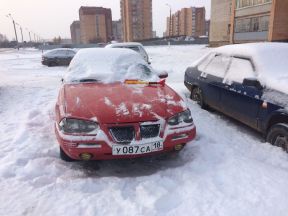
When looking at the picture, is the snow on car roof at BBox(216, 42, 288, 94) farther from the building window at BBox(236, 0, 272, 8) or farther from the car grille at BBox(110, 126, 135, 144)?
the building window at BBox(236, 0, 272, 8)

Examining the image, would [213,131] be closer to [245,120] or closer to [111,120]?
[245,120]

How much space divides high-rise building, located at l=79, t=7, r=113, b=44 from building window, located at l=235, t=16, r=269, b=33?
66870 millimetres

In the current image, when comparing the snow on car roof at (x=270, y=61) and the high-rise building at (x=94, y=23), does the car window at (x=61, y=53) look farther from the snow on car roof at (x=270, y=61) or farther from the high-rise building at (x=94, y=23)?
the high-rise building at (x=94, y=23)

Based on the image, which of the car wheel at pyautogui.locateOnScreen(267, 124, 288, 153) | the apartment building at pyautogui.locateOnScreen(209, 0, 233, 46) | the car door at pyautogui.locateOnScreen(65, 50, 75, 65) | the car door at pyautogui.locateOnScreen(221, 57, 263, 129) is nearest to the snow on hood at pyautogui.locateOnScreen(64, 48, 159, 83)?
the car door at pyautogui.locateOnScreen(221, 57, 263, 129)

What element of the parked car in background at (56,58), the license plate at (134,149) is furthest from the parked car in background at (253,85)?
the parked car in background at (56,58)

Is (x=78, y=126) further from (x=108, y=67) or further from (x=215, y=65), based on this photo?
(x=215, y=65)

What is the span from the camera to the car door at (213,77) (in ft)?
17.7

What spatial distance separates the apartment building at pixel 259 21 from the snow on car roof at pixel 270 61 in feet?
87.5

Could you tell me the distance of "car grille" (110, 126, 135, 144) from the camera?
3.32 metres

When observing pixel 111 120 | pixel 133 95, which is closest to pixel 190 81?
pixel 133 95

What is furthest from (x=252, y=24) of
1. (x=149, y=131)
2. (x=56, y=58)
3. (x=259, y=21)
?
(x=149, y=131)

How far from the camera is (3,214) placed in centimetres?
276

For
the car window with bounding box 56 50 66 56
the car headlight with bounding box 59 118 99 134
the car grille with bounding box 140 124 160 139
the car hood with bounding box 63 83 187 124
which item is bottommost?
the car window with bounding box 56 50 66 56

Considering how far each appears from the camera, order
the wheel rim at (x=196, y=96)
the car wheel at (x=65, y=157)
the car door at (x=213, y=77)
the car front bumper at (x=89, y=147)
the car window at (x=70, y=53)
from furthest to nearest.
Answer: the car window at (x=70, y=53) → the wheel rim at (x=196, y=96) → the car door at (x=213, y=77) → the car wheel at (x=65, y=157) → the car front bumper at (x=89, y=147)
